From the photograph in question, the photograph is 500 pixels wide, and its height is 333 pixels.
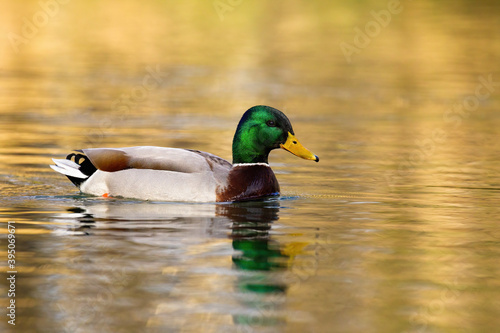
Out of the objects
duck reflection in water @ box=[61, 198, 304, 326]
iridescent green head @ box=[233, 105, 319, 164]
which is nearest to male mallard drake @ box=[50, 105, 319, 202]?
iridescent green head @ box=[233, 105, 319, 164]

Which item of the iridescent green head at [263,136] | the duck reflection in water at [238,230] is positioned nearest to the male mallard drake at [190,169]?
the iridescent green head at [263,136]

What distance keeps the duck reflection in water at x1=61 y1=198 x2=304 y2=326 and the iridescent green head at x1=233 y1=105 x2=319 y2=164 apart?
2.13ft

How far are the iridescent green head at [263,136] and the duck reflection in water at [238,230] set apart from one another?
2.13ft

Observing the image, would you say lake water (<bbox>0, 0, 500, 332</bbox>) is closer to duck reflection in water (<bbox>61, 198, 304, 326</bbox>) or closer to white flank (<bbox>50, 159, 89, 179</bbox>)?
duck reflection in water (<bbox>61, 198, 304, 326</bbox>)

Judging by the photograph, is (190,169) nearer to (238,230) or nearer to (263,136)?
(263,136)

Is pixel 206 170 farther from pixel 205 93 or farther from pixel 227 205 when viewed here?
pixel 205 93

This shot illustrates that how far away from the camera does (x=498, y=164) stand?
12.9 meters

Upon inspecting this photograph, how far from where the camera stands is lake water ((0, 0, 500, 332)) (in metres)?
6.32

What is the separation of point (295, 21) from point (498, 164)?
28.2 m

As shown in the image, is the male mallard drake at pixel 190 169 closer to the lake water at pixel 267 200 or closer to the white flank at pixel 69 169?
the white flank at pixel 69 169

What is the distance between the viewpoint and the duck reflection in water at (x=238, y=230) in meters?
6.37

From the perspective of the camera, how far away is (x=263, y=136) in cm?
1062

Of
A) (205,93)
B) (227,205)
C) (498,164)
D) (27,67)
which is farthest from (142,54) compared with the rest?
(227,205)

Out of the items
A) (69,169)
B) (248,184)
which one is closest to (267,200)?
(248,184)
